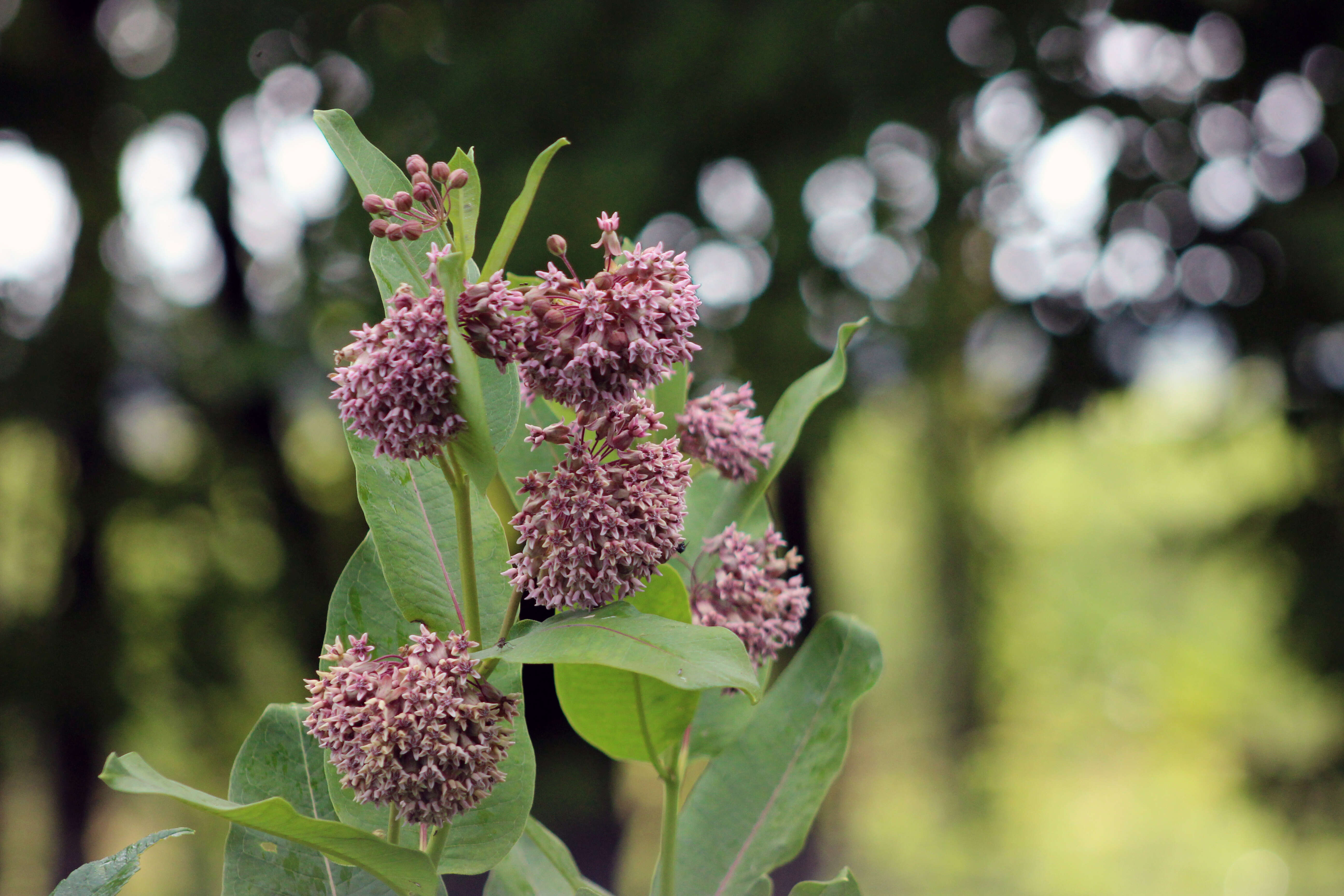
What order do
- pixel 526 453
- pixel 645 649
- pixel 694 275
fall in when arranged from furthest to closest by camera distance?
pixel 694 275 < pixel 526 453 < pixel 645 649

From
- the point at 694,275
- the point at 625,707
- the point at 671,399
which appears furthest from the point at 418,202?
the point at 694,275

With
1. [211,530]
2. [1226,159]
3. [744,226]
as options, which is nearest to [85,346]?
[211,530]

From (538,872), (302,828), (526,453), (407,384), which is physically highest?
(407,384)

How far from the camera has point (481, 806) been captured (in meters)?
0.60

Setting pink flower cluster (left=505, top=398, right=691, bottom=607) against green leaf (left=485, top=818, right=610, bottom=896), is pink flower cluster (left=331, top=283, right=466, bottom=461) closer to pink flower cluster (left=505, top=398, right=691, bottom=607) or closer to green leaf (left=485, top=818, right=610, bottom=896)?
pink flower cluster (left=505, top=398, right=691, bottom=607)

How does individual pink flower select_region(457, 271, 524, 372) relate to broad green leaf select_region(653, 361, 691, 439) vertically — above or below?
above

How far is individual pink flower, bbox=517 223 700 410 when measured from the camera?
1.64ft

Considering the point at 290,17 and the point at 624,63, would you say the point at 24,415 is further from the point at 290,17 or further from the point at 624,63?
the point at 624,63

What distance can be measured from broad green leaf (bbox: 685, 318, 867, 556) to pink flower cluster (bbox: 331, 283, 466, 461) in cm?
24

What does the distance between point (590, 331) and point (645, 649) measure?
157 millimetres

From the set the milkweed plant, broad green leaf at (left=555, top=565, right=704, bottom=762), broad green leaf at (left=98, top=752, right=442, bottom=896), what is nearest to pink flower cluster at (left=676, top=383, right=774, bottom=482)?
the milkweed plant

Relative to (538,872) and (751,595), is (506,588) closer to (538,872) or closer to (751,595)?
(751,595)

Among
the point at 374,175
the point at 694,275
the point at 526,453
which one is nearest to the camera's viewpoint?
the point at 374,175

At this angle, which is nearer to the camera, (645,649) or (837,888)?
(645,649)
